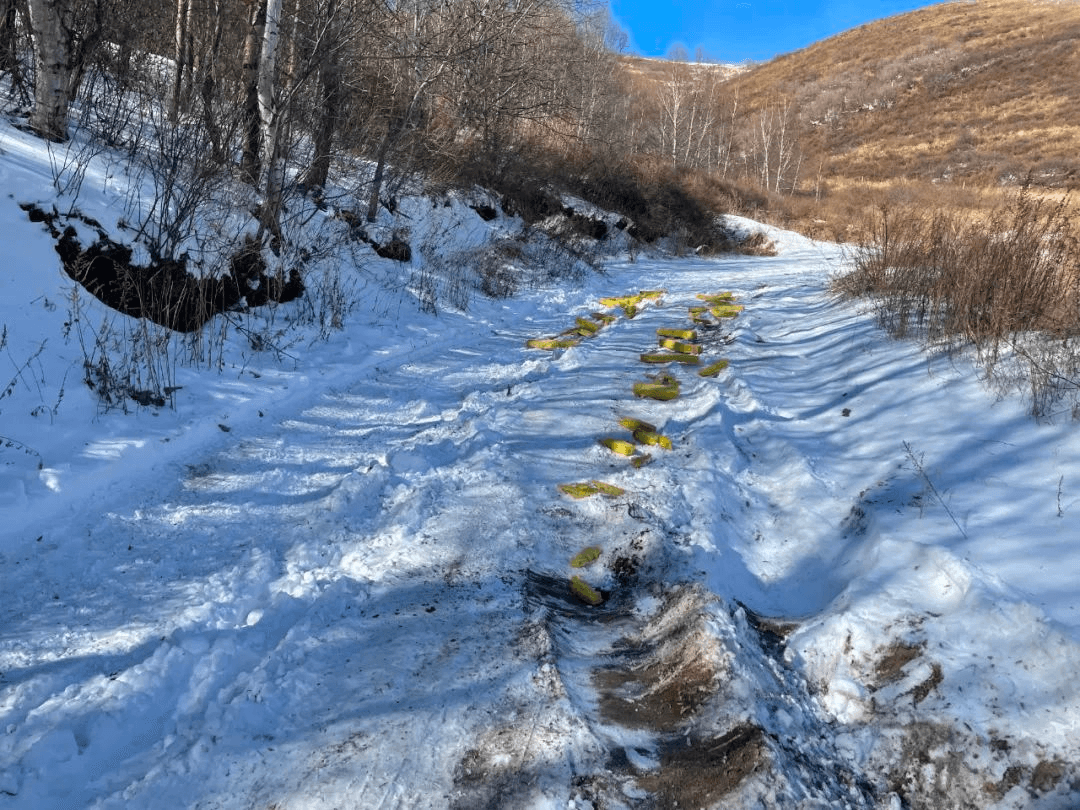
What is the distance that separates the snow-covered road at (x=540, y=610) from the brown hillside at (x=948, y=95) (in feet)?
125

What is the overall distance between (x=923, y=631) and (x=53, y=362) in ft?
17.0

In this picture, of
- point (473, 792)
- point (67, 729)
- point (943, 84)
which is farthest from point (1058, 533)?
point (943, 84)

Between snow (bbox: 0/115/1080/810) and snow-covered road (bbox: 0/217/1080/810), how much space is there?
1 cm

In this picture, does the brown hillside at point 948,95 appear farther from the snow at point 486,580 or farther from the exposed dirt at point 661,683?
the exposed dirt at point 661,683

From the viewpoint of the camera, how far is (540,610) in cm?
308

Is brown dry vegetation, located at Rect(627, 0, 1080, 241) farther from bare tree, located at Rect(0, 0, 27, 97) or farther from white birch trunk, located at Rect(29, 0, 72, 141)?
white birch trunk, located at Rect(29, 0, 72, 141)

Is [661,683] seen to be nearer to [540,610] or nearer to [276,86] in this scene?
[540,610]

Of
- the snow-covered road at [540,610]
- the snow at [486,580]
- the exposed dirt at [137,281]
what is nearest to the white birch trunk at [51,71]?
the snow at [486,580]

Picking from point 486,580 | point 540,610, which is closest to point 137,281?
point 486,580

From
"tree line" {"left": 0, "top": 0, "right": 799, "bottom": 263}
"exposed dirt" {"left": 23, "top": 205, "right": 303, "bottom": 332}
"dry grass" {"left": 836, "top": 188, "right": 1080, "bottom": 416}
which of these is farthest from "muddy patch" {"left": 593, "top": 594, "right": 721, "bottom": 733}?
"tree line" {"left": 0, "top": 0, "right": 799, "bottom": 263}

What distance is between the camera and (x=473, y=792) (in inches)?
83.5

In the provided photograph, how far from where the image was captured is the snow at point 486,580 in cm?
220

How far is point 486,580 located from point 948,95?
201ft

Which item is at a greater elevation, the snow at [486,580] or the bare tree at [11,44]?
the bare tree at [11,44]
